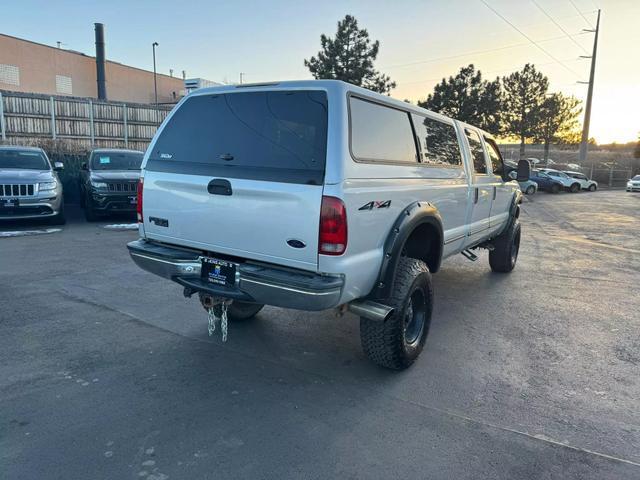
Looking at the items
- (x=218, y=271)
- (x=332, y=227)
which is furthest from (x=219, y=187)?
(x=332, y=227)

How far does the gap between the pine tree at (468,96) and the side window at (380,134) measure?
35521mm

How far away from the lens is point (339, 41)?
29.5 metres

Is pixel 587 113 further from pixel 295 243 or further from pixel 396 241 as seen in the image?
pixel 295 243

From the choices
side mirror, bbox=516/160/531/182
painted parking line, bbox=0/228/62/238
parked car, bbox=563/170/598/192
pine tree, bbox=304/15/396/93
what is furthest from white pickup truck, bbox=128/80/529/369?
parked car, bbox=563/170/598/192

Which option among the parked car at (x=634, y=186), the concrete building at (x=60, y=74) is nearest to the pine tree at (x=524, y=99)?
the parked car at (x=634, y=186)

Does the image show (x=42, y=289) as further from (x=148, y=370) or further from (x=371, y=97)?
(x=371, y=97)

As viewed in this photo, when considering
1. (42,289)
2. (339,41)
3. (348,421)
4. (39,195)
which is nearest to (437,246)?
(348,421)

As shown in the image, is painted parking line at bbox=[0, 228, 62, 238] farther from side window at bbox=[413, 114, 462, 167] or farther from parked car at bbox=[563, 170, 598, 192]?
parked car at bbox=[563, 170, 598, 192]

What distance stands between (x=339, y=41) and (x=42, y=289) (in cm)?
2749

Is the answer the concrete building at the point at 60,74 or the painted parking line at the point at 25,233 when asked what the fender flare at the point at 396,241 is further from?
the concrete building at the point at 60,74

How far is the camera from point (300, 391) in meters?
3.42

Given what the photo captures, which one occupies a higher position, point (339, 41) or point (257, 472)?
point (339, 41)

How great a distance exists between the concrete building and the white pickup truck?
1654 inches

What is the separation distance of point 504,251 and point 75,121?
61.0 ft
